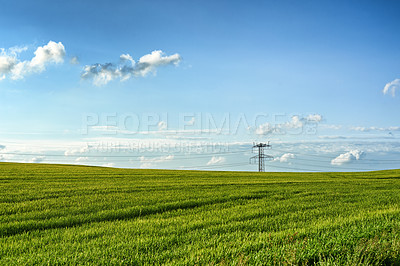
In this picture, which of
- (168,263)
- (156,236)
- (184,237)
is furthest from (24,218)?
(168,263)

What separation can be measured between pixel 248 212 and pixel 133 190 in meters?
7.96

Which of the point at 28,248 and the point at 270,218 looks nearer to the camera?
the point at 28,248

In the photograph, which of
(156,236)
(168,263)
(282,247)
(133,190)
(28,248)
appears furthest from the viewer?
(133,190)

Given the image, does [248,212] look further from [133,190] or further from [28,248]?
[133,190]

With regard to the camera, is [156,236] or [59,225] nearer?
[156,236]

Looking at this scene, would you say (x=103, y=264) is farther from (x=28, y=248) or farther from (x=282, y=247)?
(x=282, y=247)

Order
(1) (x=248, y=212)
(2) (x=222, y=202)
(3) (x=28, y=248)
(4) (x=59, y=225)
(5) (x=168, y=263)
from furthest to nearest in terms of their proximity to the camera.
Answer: (2) (x=222, y=202) → (1) (x=248, y=212) → (4) (x=59, y=225) → (3) (x=28, y=248) → (5) (x=168, y=263)

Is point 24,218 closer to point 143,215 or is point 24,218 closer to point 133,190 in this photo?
point 143,215

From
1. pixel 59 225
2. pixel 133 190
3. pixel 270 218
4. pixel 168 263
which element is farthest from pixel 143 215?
pixel 133 190

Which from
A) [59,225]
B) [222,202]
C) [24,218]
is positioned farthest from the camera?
[222,202]

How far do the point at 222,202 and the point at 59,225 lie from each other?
21.0ft

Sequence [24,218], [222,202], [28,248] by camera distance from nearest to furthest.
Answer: [28,248] → [24,218] → [222,202]

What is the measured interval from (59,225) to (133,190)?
7.30 m

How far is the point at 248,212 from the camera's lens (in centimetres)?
970
